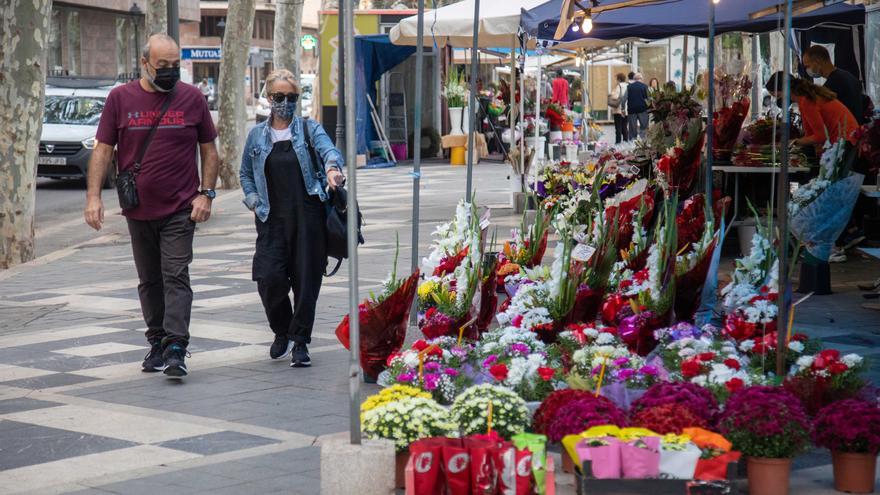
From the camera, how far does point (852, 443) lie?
4895 millimetres

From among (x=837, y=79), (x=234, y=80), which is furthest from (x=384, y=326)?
(x=234, y=80)

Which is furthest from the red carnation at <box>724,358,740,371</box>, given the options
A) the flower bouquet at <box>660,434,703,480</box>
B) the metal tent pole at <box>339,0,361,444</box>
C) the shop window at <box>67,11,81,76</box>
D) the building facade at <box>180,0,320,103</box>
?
the building facade at <box>180,0,320,103</box>

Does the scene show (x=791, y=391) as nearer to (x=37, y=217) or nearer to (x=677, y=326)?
(x=677, y=326)

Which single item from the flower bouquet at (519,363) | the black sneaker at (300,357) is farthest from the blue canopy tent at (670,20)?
the flower bouquet at (519,363)

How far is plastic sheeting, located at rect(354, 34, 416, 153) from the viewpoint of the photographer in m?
26.9

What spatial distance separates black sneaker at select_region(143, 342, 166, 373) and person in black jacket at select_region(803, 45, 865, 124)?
6.94 meters

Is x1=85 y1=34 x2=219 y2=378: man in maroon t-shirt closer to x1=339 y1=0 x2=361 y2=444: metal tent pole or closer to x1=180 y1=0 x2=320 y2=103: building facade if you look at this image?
x1=339 y1=0 x2=361 y2=444: metal tent pole

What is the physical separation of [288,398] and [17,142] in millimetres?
8402

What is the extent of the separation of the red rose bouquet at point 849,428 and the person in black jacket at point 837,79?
753 cm

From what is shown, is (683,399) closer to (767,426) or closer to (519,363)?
(767,426)

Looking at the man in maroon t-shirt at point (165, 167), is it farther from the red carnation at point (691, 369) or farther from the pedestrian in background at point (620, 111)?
the pedestrian in background at point (620, 111)

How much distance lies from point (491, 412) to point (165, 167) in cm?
304

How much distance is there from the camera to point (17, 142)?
1420cm

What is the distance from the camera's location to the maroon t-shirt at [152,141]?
290 inches
